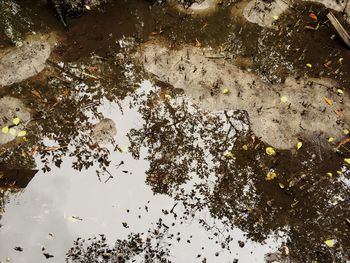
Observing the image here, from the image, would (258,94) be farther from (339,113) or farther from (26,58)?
(26,58)

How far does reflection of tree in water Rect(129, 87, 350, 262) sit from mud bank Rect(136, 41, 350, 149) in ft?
0.78

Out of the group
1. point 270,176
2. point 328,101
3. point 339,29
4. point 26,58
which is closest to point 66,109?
point 26,58

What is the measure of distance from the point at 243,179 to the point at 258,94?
1.42 meters

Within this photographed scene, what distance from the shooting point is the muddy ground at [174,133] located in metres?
3.88

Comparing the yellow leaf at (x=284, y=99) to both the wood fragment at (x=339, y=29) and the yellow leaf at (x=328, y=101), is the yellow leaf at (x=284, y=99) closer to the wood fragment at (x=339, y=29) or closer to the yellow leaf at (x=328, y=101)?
the yellow leaf at (x=328, y=101)

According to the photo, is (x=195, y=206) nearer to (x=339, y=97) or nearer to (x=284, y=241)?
(x=284, y=241)

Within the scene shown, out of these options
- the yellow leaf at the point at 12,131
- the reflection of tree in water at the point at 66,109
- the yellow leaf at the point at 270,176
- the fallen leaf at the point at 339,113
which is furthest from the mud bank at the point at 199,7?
the yellow leaf at the point at 12,131

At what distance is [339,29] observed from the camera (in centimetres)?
552

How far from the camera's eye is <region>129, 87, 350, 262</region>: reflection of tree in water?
3.98 metres

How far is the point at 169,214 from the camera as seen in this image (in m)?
3.99

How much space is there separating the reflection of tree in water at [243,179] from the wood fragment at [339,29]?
2240 millimetres

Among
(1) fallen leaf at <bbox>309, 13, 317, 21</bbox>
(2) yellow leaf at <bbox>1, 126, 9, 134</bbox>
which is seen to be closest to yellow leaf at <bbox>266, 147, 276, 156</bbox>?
(1) fallen leaf at <bbox>309, 13, 317, 21</bbox>

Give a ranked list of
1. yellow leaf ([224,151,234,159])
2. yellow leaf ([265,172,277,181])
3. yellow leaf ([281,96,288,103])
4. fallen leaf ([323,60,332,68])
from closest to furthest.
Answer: yellow leaf ([265,172,277,181])
yellow leaf ([224,151,234,159])
yellow leaf ([281,96,288,103])
fallen leaf ([323,60,332,68])

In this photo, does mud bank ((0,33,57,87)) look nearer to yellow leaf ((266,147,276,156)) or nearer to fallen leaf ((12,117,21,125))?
fallen leaf ((12,117,21,125))
